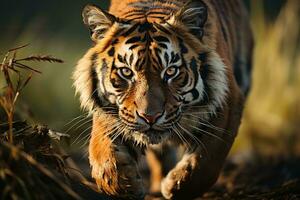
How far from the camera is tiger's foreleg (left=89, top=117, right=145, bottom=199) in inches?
160

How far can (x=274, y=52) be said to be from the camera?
7.34 meters

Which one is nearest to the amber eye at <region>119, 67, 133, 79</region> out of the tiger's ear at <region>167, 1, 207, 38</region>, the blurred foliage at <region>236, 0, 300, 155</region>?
the tiger's ear at <region>167, 1, 207, 38</region>

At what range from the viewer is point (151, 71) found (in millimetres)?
3992

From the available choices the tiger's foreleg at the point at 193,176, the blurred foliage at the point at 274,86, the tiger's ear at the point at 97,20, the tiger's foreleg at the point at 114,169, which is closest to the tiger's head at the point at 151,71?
the tiger's ear at the point at 97,20

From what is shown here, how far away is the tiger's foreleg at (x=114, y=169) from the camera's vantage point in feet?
13.3

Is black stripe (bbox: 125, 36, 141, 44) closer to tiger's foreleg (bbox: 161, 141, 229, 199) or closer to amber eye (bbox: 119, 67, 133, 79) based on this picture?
amber eye (bbox: 119, 67, 133, 79)

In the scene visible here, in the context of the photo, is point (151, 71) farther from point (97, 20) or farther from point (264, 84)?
point (264, 84)

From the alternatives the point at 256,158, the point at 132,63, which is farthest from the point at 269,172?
the point at 132,63

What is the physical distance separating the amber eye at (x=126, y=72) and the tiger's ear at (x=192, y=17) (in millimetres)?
397

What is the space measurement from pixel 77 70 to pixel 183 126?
0.66 meters

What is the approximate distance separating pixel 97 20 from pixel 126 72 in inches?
15.7

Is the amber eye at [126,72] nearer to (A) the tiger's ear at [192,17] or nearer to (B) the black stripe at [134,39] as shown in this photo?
(B) the black stripe at [134,39]

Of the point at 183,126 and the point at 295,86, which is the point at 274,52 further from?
the point at 183,126

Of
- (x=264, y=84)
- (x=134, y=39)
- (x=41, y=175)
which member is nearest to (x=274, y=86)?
(x=264, y=84)
